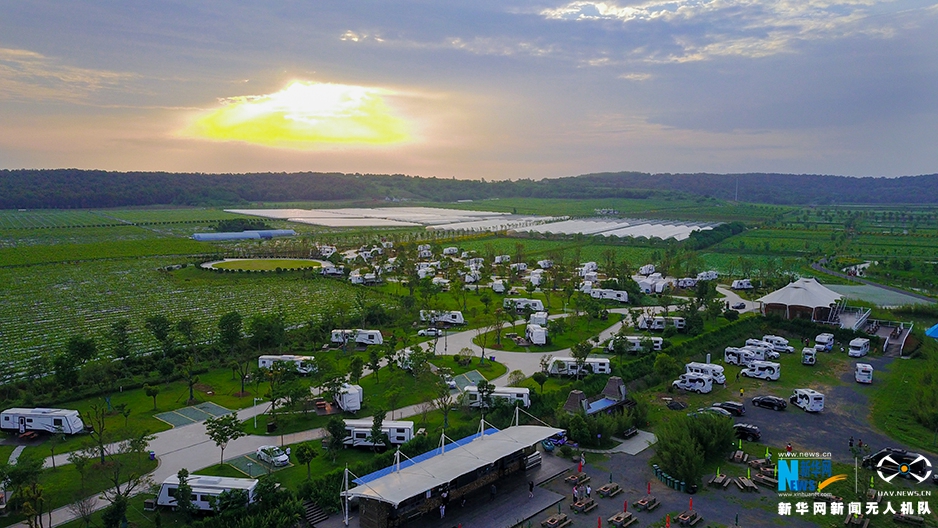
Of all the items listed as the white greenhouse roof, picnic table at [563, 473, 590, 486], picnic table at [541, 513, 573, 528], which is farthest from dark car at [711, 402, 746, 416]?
picnic table at [541, 513, 573, 528]

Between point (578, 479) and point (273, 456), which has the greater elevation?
point (273, 456)

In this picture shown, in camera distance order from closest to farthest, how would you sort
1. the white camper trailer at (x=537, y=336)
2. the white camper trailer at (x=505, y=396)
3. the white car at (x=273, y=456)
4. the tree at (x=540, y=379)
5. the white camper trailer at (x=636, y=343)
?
1. the white car at (x=273, y=456)
2. the white camper trailer at (x=505, y=396)
3. the tree at (x=540, y=379)
4. the white camper trailer at (x=636, y=343)
5. the white camper trailer at (x=537, y=336)

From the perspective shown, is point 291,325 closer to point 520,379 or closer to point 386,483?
point 520,379

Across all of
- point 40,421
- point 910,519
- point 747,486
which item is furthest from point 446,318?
point 910,519

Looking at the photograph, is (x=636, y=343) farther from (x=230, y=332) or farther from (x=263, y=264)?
(x=263, y=264)

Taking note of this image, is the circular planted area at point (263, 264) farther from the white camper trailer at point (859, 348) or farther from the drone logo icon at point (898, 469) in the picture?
the drone logo icon at point (898, 469)

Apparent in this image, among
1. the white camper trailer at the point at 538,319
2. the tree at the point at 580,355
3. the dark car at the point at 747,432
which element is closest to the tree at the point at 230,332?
the tree at the point at 580,355

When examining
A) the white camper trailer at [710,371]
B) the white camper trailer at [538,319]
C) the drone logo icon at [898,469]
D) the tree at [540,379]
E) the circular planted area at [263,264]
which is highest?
the circular planted area at [263,264]
